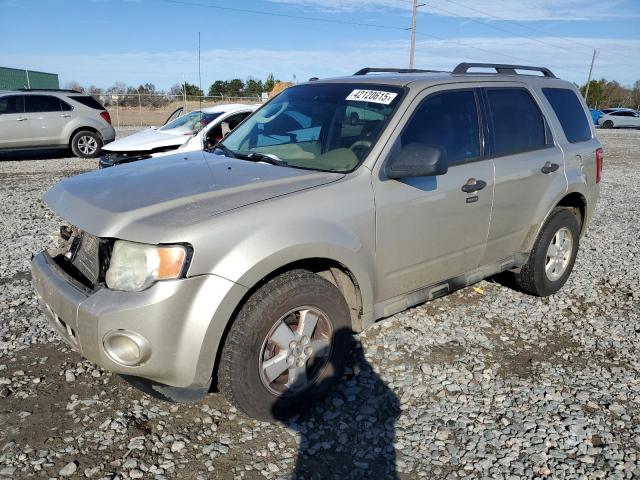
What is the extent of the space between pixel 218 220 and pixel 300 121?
162cm

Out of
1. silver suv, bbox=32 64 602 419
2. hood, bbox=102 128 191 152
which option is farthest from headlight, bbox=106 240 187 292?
hood, bbox=102 128 191 152

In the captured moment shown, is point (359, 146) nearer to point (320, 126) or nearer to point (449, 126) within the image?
point (320, 126)

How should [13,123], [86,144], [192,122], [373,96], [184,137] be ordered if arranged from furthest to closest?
[86,144]
[13,123]
[192,122]
[184,137]
[373,96]

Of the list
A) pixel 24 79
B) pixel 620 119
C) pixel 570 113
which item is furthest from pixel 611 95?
pixel 570 113

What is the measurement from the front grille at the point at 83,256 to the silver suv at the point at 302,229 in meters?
0.01

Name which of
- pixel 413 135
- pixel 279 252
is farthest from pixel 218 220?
pixel 413 135

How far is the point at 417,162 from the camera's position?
301cm

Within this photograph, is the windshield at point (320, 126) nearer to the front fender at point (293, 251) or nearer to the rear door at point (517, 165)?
the front fender at point (293, 251)

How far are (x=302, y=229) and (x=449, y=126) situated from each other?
5.13ft

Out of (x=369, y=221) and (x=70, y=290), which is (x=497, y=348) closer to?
(x=369, y=221)

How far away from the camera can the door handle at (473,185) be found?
354 centimetres

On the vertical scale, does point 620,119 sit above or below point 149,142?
above

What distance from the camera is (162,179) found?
300 centimetres

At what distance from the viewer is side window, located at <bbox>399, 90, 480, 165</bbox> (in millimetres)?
3408
